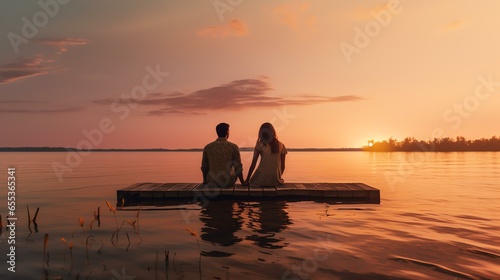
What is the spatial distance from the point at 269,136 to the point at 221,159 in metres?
1.75

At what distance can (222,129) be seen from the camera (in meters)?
13.6

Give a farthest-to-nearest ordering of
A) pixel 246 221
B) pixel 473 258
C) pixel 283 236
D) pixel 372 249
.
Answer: pixel 246 221 < pixel 283 236 < pixel 372 249 < pixel 473 258

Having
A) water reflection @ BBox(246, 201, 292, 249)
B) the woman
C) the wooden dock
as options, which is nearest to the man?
the wooden dock

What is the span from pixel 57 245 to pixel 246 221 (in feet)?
15.2

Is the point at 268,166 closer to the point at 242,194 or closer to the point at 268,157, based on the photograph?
the point at 268,157

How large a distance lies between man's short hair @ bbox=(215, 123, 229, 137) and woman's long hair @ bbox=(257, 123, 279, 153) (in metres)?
1.11

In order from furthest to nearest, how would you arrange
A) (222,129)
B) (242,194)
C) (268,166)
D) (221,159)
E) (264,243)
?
1. (268,166)
2. (242,194)
3. (221,159)
4. (222,129)
5. (264,243)

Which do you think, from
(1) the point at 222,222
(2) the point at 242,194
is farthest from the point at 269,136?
(1) the point at 222,222

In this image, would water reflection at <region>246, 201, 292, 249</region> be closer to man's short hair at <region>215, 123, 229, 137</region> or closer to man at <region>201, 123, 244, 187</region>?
man at <region>201, 123, 244, 187</region>

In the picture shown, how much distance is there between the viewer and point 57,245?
8.92 meters

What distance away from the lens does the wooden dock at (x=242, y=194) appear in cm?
1411

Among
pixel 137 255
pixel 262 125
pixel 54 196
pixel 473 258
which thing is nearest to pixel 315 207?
pixel 262 125

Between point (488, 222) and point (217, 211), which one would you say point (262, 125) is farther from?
point (488, 222)

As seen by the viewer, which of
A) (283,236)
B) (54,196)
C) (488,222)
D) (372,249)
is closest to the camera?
(372,249)
